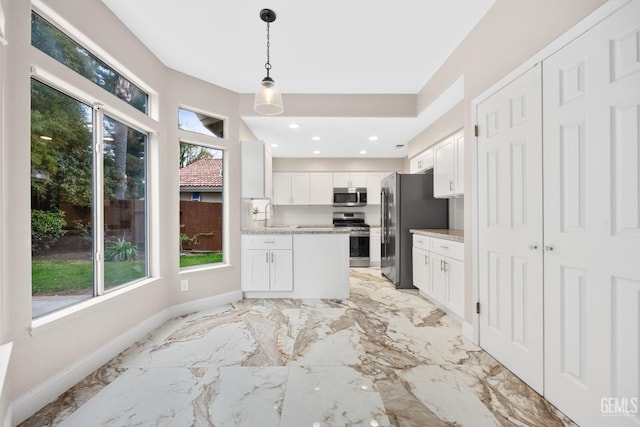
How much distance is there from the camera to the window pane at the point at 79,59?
1.63 meters

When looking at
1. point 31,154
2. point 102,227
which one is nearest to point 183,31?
point 31,154

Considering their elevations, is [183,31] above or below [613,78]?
above

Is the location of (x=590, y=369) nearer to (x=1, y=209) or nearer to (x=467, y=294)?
(x=467, y=294)

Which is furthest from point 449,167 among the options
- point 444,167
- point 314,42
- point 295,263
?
point 295,263

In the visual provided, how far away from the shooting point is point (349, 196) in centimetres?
591

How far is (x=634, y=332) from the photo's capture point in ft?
3.74

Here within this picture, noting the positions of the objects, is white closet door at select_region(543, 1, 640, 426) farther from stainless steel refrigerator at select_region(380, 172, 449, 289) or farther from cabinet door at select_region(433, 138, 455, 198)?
stainless steel refrigerator at select_region(380, 172, 449, 289)

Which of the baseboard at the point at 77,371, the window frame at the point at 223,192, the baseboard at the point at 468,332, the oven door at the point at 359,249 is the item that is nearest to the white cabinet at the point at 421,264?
→ the baseboard at the point at 468,332

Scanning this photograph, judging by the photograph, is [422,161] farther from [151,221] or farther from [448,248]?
[151,221]

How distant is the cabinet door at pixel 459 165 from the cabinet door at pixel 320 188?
3137mm

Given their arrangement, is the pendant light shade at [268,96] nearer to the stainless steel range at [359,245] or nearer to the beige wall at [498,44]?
the beige wall at [498,44]

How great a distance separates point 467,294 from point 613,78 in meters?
1.76

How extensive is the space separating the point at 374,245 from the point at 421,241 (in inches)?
89.0

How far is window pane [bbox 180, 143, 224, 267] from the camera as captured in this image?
309cm
